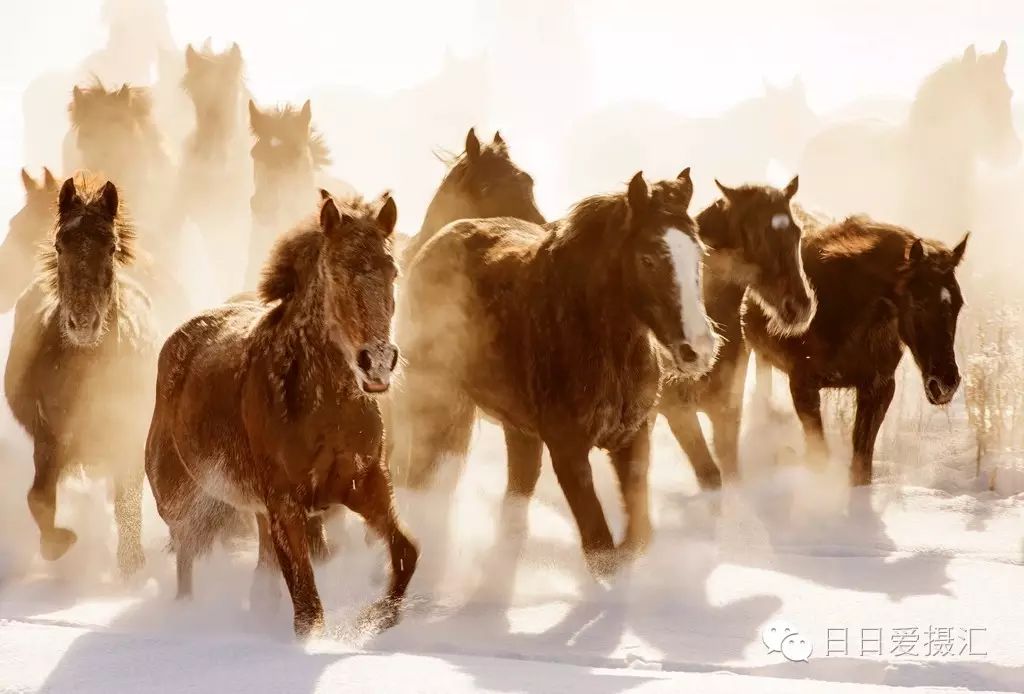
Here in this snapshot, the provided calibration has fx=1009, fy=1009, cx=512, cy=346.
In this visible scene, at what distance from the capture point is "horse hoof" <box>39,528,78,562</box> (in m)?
6.22

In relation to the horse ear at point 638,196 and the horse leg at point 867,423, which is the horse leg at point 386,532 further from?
the horse leg at point 867,423

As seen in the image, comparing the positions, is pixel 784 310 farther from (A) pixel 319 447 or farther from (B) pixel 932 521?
(A) pixel 319 447

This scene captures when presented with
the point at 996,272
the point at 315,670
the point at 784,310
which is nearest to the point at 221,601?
the point at 315,670

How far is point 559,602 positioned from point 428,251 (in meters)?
2.52

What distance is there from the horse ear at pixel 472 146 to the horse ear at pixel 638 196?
2797 mm

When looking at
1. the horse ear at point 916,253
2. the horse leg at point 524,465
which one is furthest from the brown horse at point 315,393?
the horse ear at point 916,253

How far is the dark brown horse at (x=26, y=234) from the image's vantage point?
29.0 ft

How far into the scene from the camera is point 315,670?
347cm

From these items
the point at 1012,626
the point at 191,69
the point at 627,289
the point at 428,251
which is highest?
the point at 191,69

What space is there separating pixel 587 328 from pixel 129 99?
7714 millimetres

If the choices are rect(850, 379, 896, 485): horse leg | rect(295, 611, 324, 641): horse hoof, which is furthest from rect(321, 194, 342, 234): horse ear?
rect(850, 379, 896, 485): horse leg

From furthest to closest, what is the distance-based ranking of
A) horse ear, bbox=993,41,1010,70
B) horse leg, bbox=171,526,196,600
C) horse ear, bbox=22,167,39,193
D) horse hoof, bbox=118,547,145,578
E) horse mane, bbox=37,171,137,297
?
horse ear, bbox=993,41,1010,70 → horse ear, bbox=22,167,39,193 → horse hoof, bbox=118,547,145,578 → horse mane, bbox=37,171,137,297 → horse leg, bbox=171,526,196,600

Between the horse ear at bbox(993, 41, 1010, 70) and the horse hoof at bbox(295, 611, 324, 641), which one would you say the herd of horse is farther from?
the horse ear at bbox(993, 41, 1010, 70)

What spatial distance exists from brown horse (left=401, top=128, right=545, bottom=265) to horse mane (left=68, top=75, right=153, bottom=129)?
480cm
